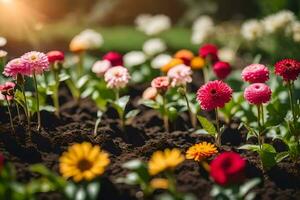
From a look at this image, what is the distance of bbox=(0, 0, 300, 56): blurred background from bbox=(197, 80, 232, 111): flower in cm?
435

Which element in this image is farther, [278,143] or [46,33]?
[46,33]

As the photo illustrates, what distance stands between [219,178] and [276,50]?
13.4 ft

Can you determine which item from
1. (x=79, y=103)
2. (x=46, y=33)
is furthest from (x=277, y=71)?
(x=46, y=33)

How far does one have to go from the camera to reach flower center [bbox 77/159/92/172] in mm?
2854

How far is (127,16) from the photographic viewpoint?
1076cm

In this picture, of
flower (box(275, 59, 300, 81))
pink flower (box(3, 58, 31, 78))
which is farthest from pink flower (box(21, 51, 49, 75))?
flower (box(275, 59, 300, 81))

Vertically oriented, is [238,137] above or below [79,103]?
below

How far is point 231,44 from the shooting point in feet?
24.5

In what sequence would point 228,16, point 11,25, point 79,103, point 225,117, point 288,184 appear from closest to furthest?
point 288,184, point 225,117, point 79,103, point 11,25, point 228,16

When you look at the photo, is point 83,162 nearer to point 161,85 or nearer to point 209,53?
point 161,85

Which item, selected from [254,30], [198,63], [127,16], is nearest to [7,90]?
[198,63]

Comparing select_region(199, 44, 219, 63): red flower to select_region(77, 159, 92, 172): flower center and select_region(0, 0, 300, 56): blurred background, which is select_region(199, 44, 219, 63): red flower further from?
select_region(0, 0, 300, 56): blurred background

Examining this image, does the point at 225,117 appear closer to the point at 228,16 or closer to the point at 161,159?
the point at 161,159

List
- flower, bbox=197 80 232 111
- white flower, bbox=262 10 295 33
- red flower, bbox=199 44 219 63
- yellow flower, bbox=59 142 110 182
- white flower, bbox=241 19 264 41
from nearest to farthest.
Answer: yellow flower, bbox=59 142 110 182
flower, bbox=197 80 232 111
red flower, bbox=199 44 219 63
white flower, bbox=262 10 295 33
white flower, bbox=241 19 264 41
